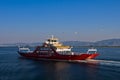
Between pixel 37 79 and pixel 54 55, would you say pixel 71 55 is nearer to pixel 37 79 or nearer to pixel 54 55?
pixel 54 55

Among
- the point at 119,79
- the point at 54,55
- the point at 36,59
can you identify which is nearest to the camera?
the point at 119,79

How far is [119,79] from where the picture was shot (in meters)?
40.2

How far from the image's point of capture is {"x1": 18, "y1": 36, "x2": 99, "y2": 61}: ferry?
70250 mm

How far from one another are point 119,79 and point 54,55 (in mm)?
37586

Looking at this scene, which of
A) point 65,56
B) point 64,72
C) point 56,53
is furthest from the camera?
point 56,53

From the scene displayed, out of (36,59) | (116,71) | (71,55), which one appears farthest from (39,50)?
(116,71)

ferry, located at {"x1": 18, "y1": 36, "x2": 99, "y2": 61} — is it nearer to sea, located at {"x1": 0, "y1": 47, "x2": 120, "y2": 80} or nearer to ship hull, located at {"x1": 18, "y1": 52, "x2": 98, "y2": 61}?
ship hull, located at {"x1": 18, "y1": 52, "x2": 98, "y2": 61}

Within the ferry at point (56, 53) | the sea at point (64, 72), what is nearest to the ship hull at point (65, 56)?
the ferry at point (56, 53)

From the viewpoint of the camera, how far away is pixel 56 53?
75.0 meters

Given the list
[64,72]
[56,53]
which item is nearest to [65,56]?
[56,53]

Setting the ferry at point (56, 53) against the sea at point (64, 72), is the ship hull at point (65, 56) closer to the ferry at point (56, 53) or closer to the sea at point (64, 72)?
the ferry at point (56, 53)

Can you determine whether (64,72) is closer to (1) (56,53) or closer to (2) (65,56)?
(2) (65,56)

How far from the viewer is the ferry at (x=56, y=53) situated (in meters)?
70.2

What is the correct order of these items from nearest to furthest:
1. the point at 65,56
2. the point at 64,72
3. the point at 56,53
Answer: the point at 64,72, the point at 65,56, the point at 56,53
